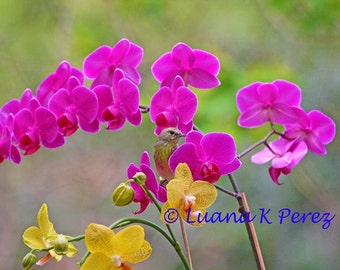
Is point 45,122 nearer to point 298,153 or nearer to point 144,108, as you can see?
point 144,108

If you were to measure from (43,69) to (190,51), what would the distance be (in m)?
1.39

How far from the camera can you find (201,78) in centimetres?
54

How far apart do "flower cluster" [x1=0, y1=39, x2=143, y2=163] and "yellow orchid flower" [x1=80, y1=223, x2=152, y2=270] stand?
131mm

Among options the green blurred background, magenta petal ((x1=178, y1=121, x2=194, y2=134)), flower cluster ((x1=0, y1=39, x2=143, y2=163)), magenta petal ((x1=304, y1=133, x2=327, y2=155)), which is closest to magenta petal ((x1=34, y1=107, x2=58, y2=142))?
flower cluster ((x1=0, y1=39, x2=143, y2=163))

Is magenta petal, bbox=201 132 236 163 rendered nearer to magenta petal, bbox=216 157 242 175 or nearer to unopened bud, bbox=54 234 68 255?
magenta petal, bbox=216 157 242 175

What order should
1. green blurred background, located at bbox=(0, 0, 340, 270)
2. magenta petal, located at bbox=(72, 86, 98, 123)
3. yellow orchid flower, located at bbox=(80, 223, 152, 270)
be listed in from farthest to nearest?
green blurred background, located at bbox=(0, 0, 340, 270) < magenta petal, located at bbox=(72, 86, 98, 123) < yellow orchid flower, located at bbox=(80, 223, 152, 270)

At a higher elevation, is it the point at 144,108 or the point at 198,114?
the point at 198,114

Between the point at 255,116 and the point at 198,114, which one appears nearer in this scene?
the point at 255,116

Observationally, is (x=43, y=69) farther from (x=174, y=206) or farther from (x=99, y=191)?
(x=174, y=206)

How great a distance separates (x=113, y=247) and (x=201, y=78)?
7.3 inches

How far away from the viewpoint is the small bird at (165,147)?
0.45 m

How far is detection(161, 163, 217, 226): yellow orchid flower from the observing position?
1.40ft

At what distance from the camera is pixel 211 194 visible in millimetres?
440

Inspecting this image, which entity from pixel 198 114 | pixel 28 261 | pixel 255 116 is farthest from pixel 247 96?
pixel 198 114
